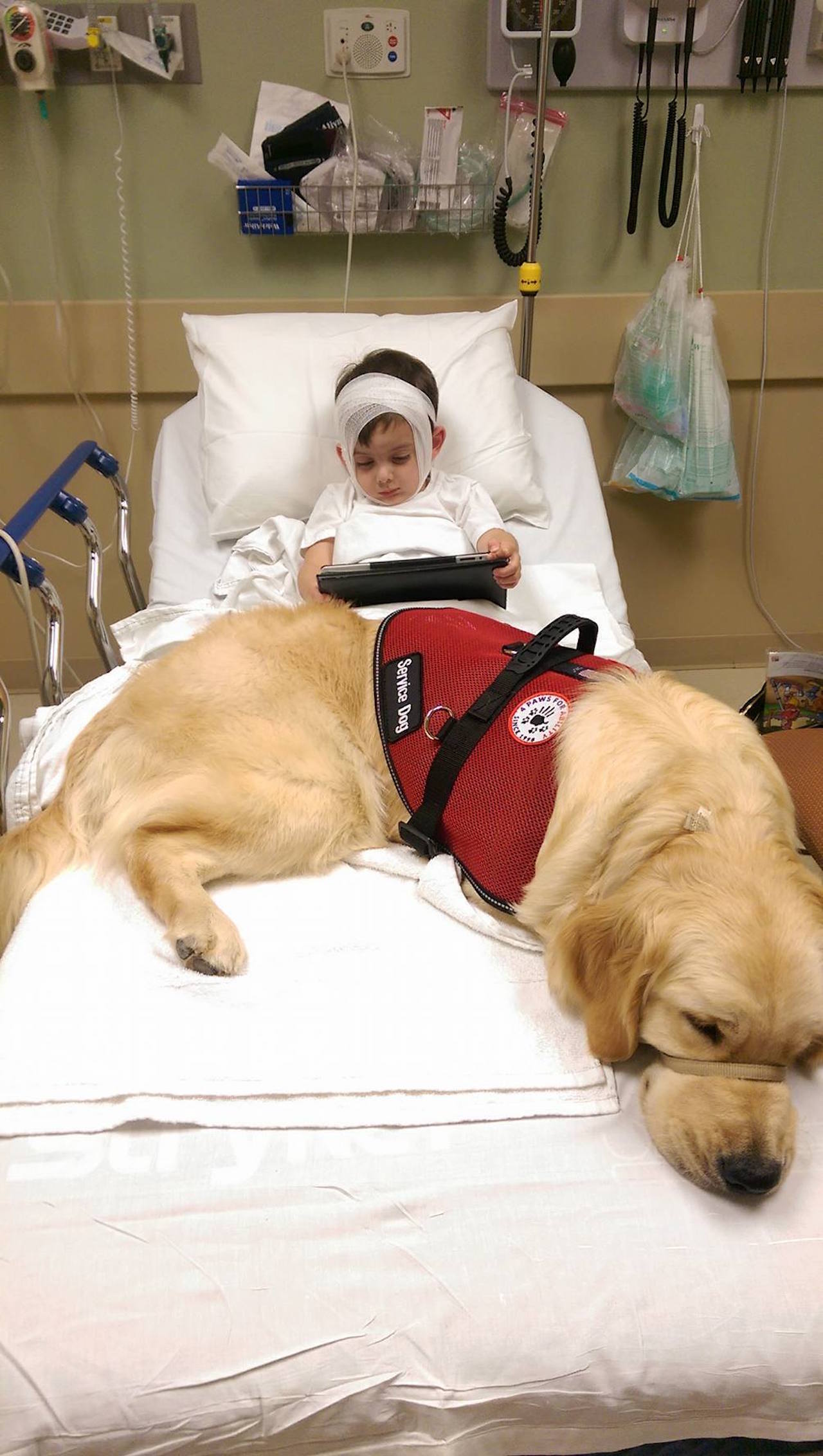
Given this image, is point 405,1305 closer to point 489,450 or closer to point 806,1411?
point 806,1411

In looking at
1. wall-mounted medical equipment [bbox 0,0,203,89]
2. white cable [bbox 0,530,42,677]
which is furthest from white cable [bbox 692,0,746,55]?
white cable [bbox 0,530,42,677]

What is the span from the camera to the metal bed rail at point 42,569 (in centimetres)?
164

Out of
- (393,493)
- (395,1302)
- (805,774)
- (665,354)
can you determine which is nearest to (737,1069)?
(395,1302)

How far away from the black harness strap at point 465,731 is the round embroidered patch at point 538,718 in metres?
0.04

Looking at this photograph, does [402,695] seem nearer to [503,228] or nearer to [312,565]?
[312,565]

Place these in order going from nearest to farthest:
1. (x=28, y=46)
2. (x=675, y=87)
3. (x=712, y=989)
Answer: (x=712, y=989), (x=28, y=46), (x=675, y=87)

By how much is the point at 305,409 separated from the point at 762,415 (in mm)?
1663

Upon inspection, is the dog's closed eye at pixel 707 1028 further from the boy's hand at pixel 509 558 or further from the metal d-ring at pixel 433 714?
the boy's hand at pixel 509 558

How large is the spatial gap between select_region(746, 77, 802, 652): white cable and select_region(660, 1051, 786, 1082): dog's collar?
2634 mm

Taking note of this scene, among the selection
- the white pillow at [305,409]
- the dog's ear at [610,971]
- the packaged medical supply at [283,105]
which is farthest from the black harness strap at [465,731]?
the packaged medical supply at [283,105]

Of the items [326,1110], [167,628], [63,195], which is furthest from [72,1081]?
[63,195]

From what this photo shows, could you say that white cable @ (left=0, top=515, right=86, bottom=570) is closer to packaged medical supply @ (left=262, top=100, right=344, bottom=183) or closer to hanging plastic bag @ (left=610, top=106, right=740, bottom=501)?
packaged medical supply @ (left=262, top=100, right=344, bottom=183)

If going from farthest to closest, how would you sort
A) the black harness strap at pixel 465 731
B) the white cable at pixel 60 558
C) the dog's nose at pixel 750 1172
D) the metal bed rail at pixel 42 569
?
the white cable at pixel 60 558 → the metal bed rail at pixel 42 569 → the black harness strap at pixel 465 731 → the dog's nose at pixel 750 1172

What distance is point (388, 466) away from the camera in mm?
2355
